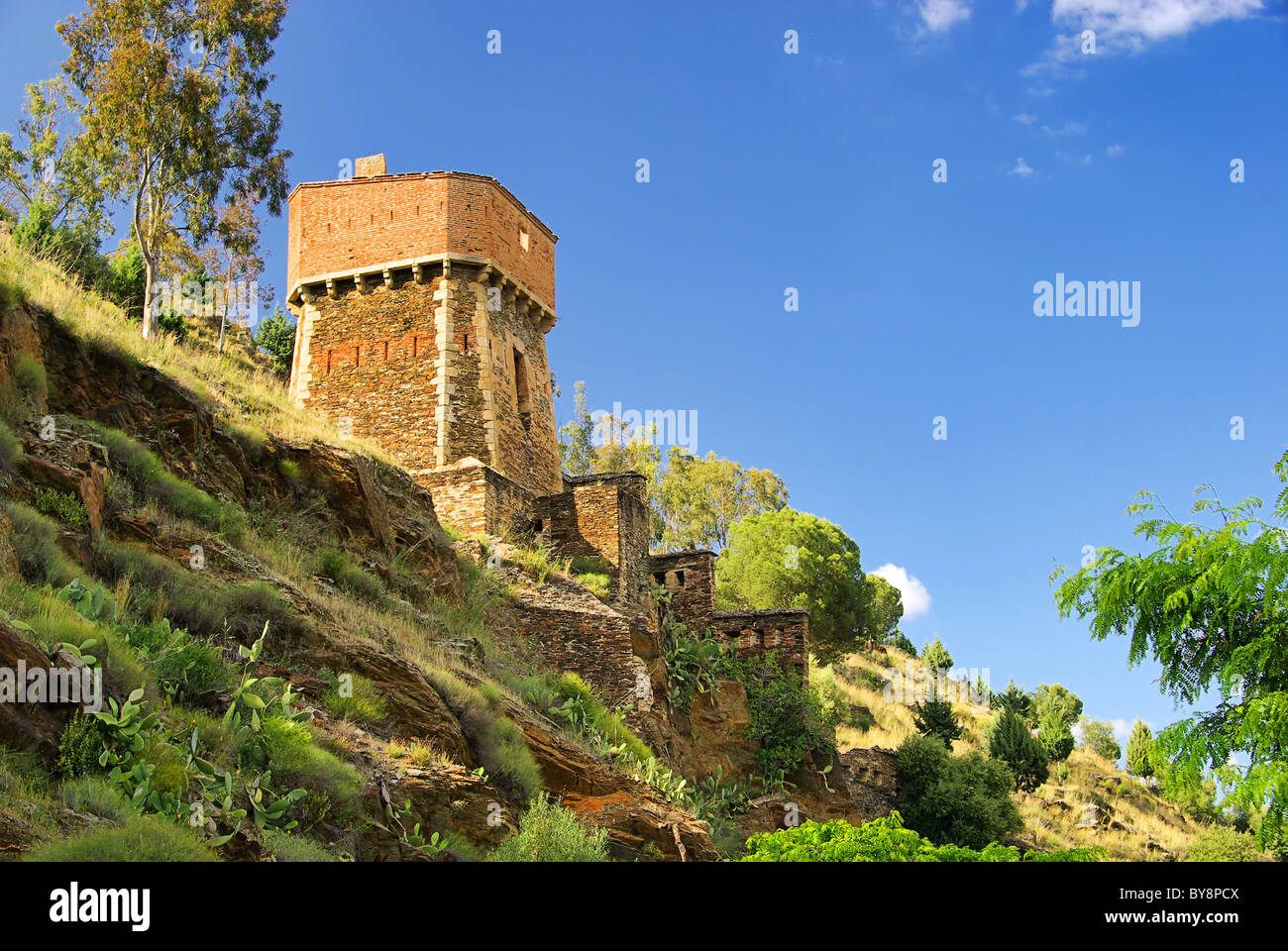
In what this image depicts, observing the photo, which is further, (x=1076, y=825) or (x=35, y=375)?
(x=1076, y=825)

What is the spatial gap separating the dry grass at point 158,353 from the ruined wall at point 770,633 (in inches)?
397

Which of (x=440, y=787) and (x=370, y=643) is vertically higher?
(x=370, y=643)

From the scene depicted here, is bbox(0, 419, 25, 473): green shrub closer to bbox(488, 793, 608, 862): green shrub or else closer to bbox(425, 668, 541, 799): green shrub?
bbox(425, 668, 541, 799): green shrub

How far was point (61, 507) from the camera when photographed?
1031cm

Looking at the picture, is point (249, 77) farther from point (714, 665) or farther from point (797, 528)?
point (797, 528)

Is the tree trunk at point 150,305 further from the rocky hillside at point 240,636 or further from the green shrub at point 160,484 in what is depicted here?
the green shrub at point 160,484

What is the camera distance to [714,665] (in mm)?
25734

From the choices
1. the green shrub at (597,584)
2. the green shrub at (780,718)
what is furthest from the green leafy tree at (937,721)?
the green shrub at (597,584)

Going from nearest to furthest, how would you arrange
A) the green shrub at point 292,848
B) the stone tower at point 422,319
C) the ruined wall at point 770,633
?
the green shrub at point 292,848, the stone tower at point 422,319, the ruined wall at point 770,633

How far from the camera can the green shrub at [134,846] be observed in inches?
222

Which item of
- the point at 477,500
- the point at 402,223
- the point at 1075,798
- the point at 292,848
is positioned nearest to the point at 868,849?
the point at 292,848
